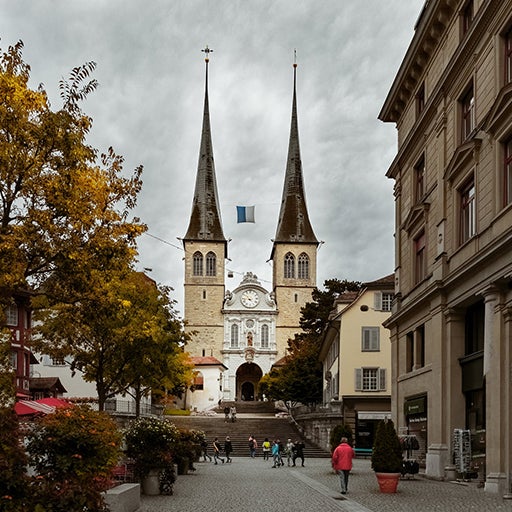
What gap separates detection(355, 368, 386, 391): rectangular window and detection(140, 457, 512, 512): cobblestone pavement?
2519 cm

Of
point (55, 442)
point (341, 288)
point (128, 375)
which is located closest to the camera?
point (55, 442)

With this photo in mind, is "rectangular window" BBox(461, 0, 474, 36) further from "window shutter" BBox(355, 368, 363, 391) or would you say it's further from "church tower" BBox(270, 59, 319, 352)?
"church tower" BBox(270, 59, 319, 352)

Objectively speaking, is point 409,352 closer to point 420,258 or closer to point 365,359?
point 420,258

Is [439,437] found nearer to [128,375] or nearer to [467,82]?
[467,82]

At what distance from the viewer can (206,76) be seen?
120 meters

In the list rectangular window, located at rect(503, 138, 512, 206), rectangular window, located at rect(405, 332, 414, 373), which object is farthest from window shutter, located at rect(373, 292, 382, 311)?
rectangular window, located at rect(503, 138, 512, 206)

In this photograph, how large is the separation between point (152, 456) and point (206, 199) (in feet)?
336

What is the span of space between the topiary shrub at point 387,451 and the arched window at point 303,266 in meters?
104

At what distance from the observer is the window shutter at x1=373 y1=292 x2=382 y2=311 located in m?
53.0

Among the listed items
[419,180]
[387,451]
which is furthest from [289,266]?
[387,451]

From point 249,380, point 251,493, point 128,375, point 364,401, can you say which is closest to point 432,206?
point 251,493

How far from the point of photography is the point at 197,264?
406ft

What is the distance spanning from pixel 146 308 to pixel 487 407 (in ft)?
60.3

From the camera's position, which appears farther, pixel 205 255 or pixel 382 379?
pixel 205 255
